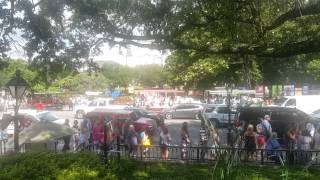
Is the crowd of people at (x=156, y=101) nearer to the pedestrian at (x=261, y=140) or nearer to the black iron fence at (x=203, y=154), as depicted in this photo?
the pedestrian at (x=261, y=140)

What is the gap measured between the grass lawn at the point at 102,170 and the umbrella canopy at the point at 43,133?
3.77 m

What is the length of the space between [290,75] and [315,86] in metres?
3.21

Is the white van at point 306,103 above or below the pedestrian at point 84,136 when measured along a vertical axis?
above

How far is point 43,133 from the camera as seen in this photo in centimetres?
1688

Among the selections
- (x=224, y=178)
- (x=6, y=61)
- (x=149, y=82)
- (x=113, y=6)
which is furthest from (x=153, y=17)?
(x=149, y=82)

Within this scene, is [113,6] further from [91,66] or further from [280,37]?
[280,37]

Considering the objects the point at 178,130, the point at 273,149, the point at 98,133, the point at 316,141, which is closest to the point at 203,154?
the point at 273,149

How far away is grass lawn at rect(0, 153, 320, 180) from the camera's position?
36.5 ft

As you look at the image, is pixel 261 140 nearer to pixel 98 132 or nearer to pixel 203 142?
pixel 203 142

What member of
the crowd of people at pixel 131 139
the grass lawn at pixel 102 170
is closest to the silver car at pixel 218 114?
the crowd of people at pixel 131 139

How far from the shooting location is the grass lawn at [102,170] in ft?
36.5

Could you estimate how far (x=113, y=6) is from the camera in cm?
1126

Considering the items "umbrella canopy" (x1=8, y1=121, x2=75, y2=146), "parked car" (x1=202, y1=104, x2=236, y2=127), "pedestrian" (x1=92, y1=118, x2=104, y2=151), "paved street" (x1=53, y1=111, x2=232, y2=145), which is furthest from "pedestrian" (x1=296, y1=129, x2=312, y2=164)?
"parked car" (x1=202, y1=104, x2=236, y2=127)

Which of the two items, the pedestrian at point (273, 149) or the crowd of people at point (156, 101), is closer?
the pedestrian at point (273, 149)
